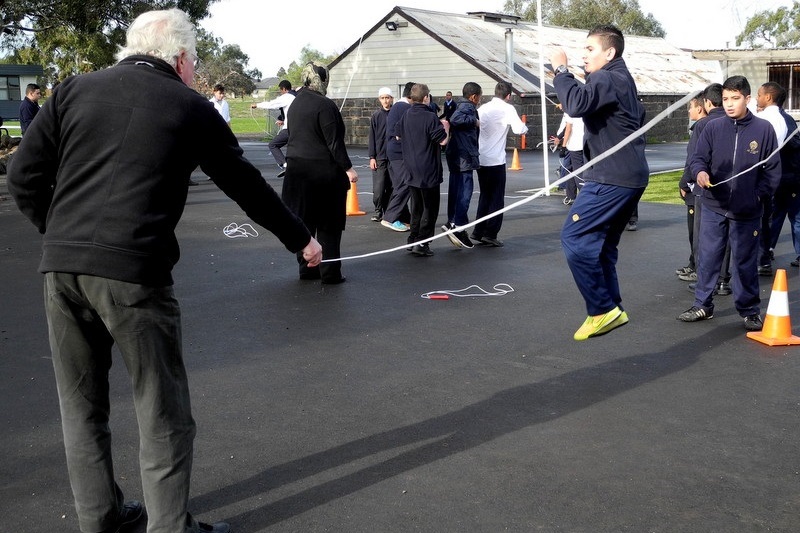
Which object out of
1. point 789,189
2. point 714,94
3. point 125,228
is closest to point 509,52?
point 789,189

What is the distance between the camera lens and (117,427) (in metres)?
4.84

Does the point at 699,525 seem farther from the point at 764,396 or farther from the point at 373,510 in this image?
the point at 764,396

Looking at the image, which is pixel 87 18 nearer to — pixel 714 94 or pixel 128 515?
pixel 714 94

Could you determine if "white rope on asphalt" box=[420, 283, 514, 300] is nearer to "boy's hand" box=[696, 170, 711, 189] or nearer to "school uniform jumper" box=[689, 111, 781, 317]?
"school uniform jumper" box=[689, 111, 781, 317]

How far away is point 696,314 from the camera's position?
24.1ft

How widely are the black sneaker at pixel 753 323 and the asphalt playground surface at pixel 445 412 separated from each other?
0.50 ft

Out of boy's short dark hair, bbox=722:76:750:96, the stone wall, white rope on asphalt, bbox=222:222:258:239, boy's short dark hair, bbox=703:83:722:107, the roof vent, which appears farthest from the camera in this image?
the roof vent

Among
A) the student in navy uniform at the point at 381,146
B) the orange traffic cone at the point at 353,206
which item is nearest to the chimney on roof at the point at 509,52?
the orange traffic cone at the point at 353,206

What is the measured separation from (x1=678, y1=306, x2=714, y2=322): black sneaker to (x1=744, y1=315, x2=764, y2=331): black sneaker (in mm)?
350

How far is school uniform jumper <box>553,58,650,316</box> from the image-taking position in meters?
5.79

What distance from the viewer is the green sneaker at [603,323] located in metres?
6.08

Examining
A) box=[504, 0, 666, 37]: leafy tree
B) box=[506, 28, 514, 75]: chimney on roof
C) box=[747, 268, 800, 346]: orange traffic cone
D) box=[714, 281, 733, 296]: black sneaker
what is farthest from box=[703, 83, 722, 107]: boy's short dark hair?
box=[504, 0, 666, 37]: leafy tree

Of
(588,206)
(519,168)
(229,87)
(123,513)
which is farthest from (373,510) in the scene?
(229,87)

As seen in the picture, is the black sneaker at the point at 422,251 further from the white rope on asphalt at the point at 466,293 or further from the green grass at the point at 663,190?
the green grass at the point at 663,190
